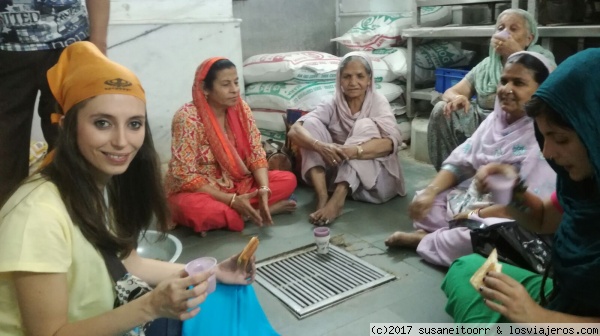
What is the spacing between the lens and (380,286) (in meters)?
1.96

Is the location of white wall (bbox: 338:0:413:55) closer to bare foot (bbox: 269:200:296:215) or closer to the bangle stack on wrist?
bare foot (bbox: 269:200:296:215)

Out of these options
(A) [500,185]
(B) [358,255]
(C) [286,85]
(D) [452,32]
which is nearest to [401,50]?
(D) [452,32]

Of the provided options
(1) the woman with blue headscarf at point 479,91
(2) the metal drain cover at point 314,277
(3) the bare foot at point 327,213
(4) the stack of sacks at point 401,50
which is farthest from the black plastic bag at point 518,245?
(4) the stack of sacks at point 401,50

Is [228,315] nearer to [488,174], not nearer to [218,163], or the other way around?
[488,174]

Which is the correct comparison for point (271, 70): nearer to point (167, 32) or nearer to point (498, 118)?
point (167, 32)

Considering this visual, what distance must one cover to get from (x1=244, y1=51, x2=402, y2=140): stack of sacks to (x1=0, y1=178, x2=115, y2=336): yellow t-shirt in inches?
102

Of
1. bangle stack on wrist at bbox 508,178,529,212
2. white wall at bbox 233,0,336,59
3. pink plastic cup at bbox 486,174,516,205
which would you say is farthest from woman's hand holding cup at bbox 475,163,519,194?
white wall at bbox 233,0,336,59

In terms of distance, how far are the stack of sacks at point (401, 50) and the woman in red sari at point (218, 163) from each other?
5.27 ft

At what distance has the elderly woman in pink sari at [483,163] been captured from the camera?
1.92 metres

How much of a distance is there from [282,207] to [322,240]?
568mm

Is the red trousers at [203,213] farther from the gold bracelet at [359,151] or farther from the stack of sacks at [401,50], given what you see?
the stack of sacks at [401,50]

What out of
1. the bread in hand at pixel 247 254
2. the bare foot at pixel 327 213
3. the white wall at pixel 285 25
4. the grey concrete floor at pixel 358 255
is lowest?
the grey concrete floor at pixel 358 255

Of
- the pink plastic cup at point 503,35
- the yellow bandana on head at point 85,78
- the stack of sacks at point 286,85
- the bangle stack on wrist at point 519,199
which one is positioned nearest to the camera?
the yellow bandana on head at point 85,78

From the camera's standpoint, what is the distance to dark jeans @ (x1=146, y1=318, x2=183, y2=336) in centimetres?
122
